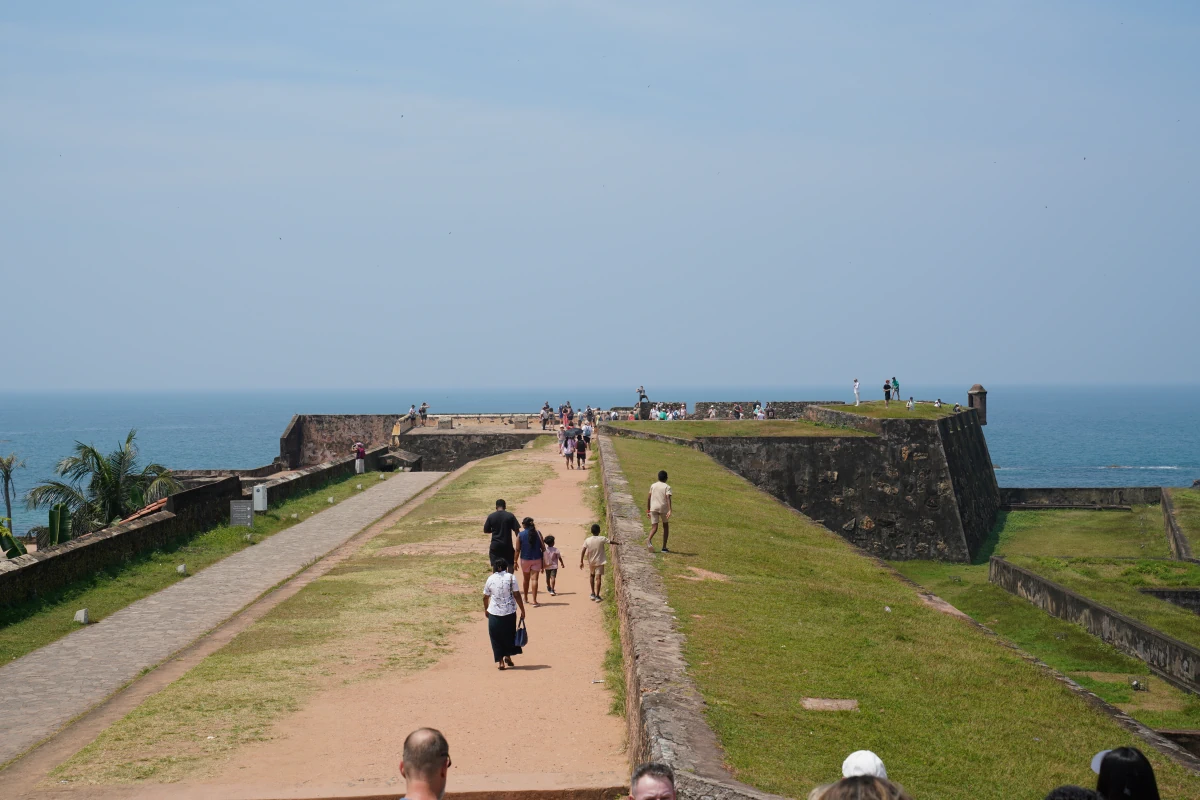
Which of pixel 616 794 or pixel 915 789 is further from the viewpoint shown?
pixel 616 794

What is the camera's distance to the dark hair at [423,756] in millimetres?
4410

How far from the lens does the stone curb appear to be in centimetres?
670

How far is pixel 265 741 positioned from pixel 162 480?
19.2m

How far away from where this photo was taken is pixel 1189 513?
34469 millimetres

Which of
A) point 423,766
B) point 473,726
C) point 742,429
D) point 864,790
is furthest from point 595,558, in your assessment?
point 742,429

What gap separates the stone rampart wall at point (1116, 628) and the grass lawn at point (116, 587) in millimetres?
14841

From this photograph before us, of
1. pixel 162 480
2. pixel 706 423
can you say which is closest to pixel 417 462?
pixel 706 423

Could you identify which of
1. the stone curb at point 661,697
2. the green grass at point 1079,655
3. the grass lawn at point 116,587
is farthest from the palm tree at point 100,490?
A: the green grass at point 1079,655

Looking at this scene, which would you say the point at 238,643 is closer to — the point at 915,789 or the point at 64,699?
the point at 64,699

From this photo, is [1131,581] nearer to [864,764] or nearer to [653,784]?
[864,764]

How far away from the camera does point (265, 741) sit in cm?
903

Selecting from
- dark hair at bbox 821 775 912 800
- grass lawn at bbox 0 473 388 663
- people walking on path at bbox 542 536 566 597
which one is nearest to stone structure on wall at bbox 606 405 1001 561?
grass lawn at bbox 0 473 388 663

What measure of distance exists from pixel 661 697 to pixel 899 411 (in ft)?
109

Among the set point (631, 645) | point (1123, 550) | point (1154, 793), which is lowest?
point (1123, 550)
